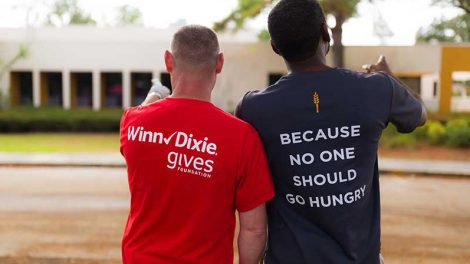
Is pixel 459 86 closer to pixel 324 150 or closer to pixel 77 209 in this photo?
pixel 77 209

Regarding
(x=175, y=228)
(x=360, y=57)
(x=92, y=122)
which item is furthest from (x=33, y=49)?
(x=175, y=228)

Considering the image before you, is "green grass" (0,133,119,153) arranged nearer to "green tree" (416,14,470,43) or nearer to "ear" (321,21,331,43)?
"ear" (321,21,331,43)

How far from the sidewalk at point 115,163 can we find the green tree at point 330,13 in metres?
5.69

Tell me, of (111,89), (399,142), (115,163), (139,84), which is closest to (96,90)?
(111,89)

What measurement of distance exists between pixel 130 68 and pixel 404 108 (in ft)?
86.6

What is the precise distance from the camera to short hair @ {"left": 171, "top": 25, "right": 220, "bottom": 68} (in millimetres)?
2238

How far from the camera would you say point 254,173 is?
7.13 feet

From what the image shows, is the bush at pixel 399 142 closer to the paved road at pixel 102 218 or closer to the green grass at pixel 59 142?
the paved road at pixel 102 218

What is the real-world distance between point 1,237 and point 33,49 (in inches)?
892

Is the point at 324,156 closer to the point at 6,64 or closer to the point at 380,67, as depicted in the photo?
the point at 380,67

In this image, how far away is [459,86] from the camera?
43406 mm

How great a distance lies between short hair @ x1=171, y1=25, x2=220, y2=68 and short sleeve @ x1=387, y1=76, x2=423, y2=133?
67cm

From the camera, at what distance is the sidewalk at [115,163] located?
13.7 metres

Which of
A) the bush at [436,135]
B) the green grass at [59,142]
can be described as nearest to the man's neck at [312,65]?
the green grass at [59,142]
